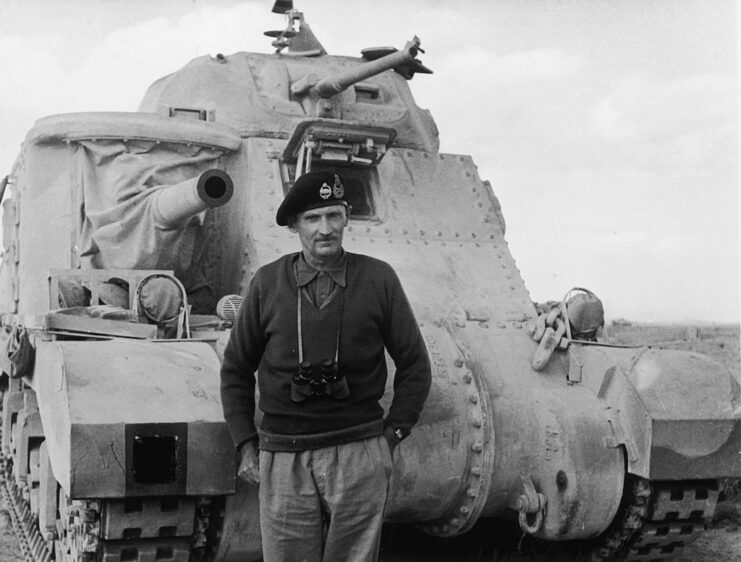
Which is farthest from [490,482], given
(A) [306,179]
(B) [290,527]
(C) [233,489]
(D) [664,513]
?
(A) [306,179]

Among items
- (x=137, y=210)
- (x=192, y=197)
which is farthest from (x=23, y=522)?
(x=192, y=197)

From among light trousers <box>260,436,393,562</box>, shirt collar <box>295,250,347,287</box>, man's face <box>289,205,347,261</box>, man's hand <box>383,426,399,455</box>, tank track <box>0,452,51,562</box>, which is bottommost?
tank track <box>0,452,51,562</box>

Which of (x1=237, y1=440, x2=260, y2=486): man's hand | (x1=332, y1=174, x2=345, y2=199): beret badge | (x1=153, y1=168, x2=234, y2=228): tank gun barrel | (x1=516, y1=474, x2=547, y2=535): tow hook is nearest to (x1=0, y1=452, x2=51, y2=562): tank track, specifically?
(x1=153, y1=168, x2=234, y2=228): tank gun barrel

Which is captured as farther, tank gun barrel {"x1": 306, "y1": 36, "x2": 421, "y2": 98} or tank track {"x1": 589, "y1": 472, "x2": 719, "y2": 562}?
tank gun barrel {"x1": 306, "y1": 36, "x2": 421, "y2": 98}

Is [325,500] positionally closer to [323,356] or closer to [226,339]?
[323,356]

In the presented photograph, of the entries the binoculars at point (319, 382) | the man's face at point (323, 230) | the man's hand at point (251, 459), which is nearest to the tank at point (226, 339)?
the man's hand at point (251, 459)

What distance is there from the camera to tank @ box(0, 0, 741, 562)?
5105 mm

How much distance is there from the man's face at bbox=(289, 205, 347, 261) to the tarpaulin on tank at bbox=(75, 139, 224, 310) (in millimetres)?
2305

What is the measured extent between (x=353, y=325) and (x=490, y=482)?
2.08 m

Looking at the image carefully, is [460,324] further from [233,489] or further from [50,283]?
[50,283]

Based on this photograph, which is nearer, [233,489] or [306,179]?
[306,179]

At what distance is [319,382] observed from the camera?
4.20 metres

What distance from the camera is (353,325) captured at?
432cm

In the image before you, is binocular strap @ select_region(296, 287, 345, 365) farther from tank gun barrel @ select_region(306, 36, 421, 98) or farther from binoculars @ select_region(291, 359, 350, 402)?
tank gun barrel @ select_region(306, 36, 421, 98)
